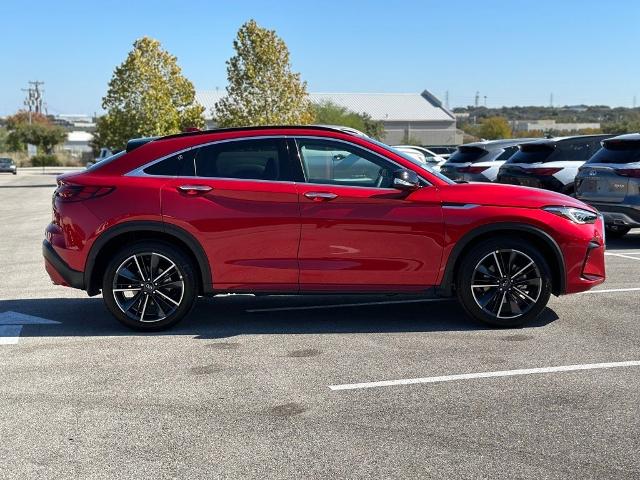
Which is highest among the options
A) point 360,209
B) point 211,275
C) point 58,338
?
point 360,209

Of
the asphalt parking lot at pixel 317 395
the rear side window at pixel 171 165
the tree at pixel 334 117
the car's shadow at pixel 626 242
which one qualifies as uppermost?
the tree at pixel 334 117

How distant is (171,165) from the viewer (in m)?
7.07

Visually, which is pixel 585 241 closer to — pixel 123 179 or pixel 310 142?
pixel 310 142

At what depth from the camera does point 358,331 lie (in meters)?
7.09

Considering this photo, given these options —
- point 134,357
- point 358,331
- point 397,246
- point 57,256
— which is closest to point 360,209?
point 397,246

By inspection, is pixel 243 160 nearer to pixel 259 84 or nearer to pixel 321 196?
pixel 321 196

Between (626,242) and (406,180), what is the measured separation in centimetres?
766

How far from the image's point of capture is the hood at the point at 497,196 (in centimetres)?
697

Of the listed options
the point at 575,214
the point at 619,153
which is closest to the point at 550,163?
the point at 619,153

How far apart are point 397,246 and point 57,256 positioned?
283 centimetres

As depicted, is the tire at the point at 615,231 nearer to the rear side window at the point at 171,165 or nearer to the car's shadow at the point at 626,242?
the car's shadow at the point at 626,242

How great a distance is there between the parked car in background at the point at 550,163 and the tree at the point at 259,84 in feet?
98.5

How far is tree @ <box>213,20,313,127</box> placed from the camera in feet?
146

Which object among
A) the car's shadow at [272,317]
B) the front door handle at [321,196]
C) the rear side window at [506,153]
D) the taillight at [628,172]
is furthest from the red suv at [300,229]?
the rear side window at [506,153]
